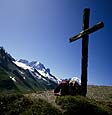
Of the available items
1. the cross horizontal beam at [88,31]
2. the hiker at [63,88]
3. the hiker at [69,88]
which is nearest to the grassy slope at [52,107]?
the hiker at [69,88]

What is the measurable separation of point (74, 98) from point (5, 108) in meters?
5.06

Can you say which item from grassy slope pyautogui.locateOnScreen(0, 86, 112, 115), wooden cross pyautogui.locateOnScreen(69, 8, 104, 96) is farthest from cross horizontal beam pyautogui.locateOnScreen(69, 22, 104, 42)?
grassy slope pyautogui.locateOnScreen(0, 86, 112, 115)

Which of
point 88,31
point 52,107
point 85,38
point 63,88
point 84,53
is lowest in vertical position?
point 52,107

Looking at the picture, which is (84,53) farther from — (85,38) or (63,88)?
(63,88)

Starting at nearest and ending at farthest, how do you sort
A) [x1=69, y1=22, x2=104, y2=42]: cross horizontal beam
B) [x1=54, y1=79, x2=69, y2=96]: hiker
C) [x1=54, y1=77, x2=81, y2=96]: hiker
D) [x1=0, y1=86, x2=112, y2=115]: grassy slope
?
[x1=0, y1=86, x2=112, y2=115]: grassy slope → [x1=69, y1=22, x2=104, y2=42]: cross horizontal beam → [x1=54, y1=77, x2=81, y2=96]: hiker → [x1=54, y1=79, x2=69, y2=96]: hiker

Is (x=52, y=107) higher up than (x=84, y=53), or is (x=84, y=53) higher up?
(x=84, y=53)

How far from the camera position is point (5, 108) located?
716 inches

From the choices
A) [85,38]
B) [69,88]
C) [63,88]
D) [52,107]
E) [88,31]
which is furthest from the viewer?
[63,88]

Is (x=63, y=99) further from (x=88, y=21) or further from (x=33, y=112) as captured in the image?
(x=88, y=21)

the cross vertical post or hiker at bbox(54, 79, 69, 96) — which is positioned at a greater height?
the cross vertical post

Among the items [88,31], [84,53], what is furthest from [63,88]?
[88,31]

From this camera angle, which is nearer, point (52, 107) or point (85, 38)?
point (52, 107)

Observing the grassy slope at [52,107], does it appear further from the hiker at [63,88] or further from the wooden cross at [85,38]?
the hiker at [63,88]

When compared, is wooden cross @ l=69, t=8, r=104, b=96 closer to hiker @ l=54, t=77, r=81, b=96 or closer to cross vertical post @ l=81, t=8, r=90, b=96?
cross vertical post @ l=81, t=8, r=90, b=96
